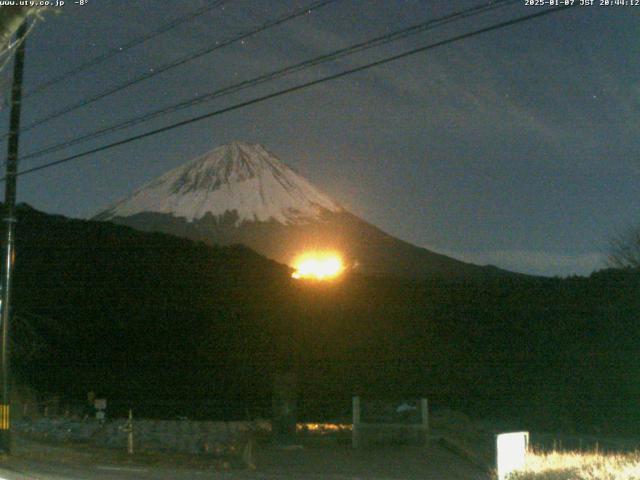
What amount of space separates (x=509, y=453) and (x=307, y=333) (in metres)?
35.0

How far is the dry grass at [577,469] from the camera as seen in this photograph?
9.93 meters

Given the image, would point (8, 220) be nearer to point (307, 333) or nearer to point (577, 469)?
point (577, 469)

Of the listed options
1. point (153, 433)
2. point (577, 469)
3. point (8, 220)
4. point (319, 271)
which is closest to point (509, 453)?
point (577, 469)

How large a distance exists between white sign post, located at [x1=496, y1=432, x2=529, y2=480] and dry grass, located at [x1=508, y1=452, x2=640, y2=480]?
0.12 meters

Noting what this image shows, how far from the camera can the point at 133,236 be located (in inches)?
2119

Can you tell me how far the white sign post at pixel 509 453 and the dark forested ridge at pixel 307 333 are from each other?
871 inches

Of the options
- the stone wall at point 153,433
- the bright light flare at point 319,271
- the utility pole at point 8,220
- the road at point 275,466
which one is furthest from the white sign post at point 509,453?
the bright light flare at point 319,271

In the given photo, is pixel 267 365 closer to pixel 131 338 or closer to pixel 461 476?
pixel 131 338

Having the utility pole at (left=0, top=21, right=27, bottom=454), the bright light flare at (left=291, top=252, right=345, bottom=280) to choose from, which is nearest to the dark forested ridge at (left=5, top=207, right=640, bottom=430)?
the bright light flare at (left=291, top=252, right=345, bottom=280)

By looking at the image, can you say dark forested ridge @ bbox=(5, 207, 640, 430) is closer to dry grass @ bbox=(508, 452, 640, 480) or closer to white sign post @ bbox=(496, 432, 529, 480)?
dry grass @ bbox=(508, 452, 640, 480)

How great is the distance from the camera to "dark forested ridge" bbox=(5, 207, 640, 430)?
37.6 m

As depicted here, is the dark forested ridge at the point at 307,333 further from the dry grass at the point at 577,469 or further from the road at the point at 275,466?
the dry grass at the point at 577,469

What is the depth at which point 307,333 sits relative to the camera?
152 ft

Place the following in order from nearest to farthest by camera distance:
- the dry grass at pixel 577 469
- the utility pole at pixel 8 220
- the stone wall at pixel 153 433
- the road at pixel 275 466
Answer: the dry grass at pixel 577 469 < the road at pixel 275 466 < the utility pole at pixel 8 220 < the stone wall at pixel 153 433
